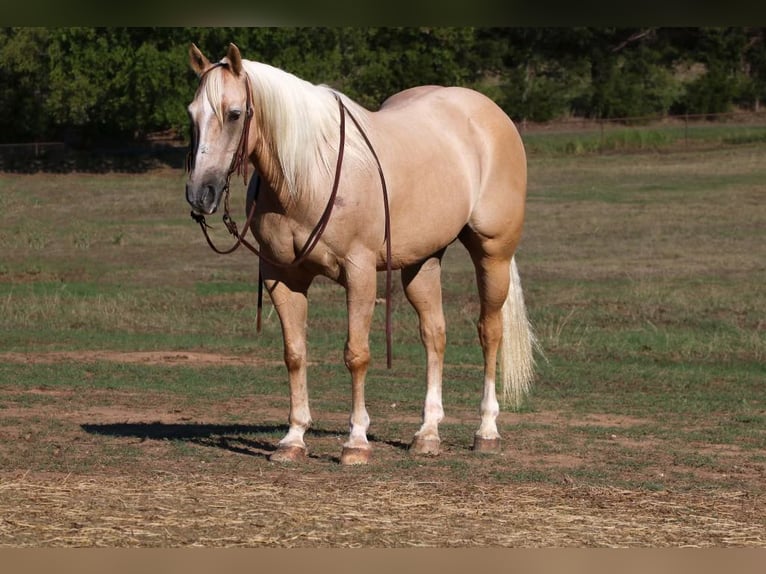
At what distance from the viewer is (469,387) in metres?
12.1

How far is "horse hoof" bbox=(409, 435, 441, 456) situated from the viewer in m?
7.88

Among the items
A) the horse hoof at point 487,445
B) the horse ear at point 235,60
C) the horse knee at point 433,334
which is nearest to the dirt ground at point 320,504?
the horse hoof at point 487,445

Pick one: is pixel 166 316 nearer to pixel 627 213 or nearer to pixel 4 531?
pixel 4 531

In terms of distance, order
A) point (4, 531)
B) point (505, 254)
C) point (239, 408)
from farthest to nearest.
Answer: point (239, 408), point (505, 254), point (4, 531)

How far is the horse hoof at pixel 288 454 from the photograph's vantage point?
751cm

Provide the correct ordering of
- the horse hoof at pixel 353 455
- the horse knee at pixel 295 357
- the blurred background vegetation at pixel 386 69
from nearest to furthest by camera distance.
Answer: the horse hoof at pixel 353 455 < the horse knee at pixel 295 357 < the blurred background vegetation at pixel 386 69

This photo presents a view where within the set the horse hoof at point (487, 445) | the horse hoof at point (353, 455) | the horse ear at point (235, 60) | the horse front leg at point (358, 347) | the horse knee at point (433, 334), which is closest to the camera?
the horse ear at point (235, 60)

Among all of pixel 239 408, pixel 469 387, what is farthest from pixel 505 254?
pixel 469 387

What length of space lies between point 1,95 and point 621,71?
2413 cm

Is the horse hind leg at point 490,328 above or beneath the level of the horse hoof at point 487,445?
above

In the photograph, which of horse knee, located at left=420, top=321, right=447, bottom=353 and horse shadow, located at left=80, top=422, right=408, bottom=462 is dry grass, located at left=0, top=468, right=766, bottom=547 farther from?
horse knee, located at left=420, top=321, right=447, bottom=353

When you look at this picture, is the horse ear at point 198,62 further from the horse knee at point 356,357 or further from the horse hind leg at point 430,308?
the horse hind leg at point 430,308

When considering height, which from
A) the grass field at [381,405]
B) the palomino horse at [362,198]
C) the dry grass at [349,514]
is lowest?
the grass field at [381,405]

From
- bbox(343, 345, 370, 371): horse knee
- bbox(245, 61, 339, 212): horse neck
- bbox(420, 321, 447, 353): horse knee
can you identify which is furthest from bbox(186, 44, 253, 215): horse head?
bbox(420, 321, 447, 353): horse knee
